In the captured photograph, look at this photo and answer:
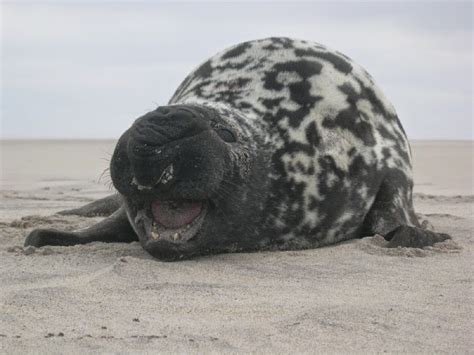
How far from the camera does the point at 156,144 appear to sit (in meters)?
5.25

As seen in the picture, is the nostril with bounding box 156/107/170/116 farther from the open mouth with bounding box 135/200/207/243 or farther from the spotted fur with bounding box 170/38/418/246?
the spotted fur with bounding box 170/38/418/246

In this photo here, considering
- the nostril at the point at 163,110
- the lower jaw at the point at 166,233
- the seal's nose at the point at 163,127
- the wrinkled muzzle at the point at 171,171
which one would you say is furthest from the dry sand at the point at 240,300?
the nostril at the point at 163,110

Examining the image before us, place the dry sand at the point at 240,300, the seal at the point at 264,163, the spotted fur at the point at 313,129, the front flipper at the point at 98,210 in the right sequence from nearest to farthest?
1. the dry sand at the point at 240,300
2. the seal at the point at 264,163
3. the spotted fur at the point at 313,129
4. the front flipper at the point at 98,210

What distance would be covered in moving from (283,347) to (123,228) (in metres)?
3.01

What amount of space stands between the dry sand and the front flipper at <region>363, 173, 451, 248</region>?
14cm

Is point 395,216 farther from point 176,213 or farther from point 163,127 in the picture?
point 163,127

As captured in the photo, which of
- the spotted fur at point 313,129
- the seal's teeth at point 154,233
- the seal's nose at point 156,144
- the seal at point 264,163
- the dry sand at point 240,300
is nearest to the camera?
the dry sand at point 240,300

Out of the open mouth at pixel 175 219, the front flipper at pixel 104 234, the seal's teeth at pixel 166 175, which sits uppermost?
the seal's teeth at pixel 166 175

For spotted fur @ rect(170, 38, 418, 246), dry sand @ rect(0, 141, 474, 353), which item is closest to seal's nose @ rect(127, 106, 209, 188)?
dry sand @ rect(0, 141, 474, 353)

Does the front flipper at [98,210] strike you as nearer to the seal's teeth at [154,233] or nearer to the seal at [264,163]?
the seal at [264,163]

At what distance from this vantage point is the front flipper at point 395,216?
20.2 ft

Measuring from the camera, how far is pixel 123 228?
644 centimetres

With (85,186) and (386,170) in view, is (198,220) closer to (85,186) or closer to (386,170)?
(386,170)

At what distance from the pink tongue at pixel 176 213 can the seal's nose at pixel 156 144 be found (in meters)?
0.31
